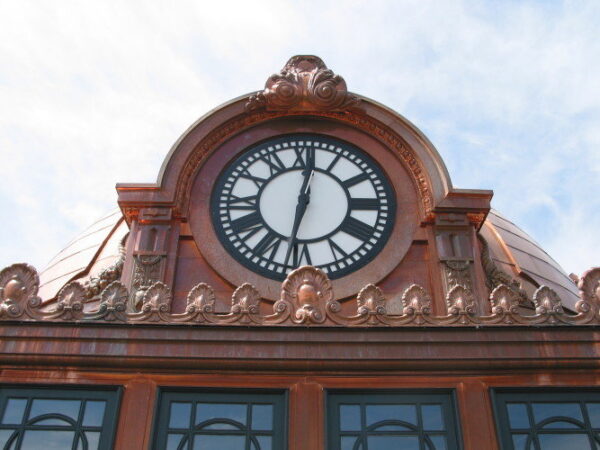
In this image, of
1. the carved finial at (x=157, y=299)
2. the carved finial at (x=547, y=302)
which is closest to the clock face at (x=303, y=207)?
the carved finial at (x=157, y=299)

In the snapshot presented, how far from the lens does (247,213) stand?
16.2m

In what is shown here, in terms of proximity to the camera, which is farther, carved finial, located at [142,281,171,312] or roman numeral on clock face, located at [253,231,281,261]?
roman numeral on clock face, located at [253,231,281,261]

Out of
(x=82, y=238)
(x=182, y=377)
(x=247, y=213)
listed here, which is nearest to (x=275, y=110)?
(x=247, y=213)

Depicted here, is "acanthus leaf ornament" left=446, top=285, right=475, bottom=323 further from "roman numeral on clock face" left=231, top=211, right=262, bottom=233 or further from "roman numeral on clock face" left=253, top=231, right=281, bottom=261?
"roman numeral on clock face" left=231, top=211, right=262, bottom=233

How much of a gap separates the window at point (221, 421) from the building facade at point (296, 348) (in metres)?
0.02

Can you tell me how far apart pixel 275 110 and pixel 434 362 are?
6.63 meters

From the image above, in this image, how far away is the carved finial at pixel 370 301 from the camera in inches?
→ 511

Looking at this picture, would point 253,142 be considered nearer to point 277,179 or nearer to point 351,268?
point 277,179

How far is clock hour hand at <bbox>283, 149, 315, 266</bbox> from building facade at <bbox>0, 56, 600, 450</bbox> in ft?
0.32

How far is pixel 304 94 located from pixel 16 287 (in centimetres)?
674

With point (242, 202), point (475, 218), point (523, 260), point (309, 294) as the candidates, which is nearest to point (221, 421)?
point (309, 294)

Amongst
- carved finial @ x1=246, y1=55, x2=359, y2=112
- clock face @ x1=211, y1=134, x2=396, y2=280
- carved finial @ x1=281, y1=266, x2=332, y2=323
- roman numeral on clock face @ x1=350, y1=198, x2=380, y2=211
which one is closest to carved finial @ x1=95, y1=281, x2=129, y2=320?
carved finial @ x1=281, y1=266, x2=332, y2=323

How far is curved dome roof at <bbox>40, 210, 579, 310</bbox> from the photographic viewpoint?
2108 cm

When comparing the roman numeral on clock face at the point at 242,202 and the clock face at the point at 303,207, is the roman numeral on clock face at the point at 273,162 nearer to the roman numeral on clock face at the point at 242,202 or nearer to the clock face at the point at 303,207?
the clock face at the point at 303,207
